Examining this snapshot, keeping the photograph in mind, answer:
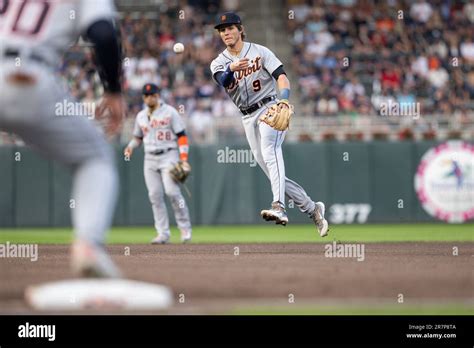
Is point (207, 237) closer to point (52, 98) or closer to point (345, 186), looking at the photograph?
point (345, 186)

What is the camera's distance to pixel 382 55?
20.4m

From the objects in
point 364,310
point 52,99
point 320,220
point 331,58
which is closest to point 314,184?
point 331,58

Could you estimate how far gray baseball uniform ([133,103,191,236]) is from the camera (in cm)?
1246

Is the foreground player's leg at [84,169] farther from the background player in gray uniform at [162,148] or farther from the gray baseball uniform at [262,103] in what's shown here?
the background player in gray uniform at [162,148]

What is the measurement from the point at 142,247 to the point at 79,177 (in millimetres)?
6539

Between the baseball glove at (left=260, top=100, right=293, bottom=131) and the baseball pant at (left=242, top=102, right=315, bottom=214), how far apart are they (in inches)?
6.1

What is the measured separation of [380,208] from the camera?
18.0 meters

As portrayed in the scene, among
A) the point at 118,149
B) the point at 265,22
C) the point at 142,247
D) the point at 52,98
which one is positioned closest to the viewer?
the point at 52,98

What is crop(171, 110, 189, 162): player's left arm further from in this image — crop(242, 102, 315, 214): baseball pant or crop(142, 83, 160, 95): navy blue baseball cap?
crop(242, 102, 315, 214): baseball pant

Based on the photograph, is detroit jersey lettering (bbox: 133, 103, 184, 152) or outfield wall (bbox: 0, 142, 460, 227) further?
outfield wall (bbox: 0, 142, 460, 227)

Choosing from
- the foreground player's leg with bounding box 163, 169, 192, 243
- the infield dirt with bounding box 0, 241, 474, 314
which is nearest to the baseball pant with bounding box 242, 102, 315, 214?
the infield dirt with bounding box 0, 241, 474, 314

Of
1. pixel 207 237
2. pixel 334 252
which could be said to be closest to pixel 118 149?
pixel 207 237

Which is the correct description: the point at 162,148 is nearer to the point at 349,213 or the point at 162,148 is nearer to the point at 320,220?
the point at 320,220

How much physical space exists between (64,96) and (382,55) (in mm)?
16246
